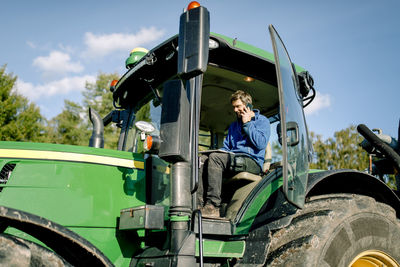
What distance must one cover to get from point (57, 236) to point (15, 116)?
20061 mm

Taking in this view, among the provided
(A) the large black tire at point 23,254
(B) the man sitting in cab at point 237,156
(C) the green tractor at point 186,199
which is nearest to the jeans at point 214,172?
(B) the man sitting in cab at point 237,156

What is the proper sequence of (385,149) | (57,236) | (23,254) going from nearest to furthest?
(23,254), (57,236), (385,149)

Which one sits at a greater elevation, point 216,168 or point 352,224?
point 216,168

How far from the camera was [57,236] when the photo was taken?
2531mm

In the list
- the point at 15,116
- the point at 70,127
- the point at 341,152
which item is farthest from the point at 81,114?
the point at 341,152

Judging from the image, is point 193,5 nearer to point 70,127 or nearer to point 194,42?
point 194,42

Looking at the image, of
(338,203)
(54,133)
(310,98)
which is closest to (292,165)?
(338,203)

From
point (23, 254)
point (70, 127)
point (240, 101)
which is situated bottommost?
point (23, 254)

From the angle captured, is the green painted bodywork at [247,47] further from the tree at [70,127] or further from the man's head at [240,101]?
the tree at [70,127]

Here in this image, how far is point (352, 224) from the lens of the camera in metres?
2.93

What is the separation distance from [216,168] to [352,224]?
43.0 inches

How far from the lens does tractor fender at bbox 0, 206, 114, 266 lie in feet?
7.57

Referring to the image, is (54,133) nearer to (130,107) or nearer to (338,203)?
(130,107)

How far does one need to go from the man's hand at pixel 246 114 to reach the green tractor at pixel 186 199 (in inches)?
12.0
